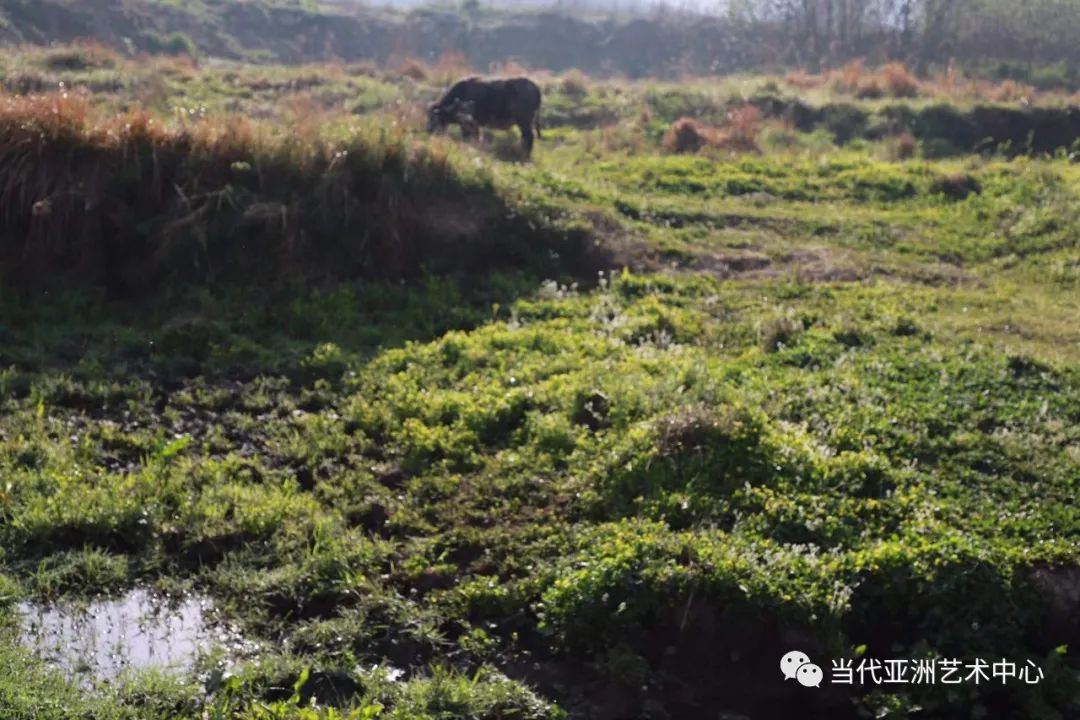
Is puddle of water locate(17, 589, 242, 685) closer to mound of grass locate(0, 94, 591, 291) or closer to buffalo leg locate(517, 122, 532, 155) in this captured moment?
mound of grass locate(0, 94, 591, 291)

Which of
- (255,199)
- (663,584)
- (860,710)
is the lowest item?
(860,710)

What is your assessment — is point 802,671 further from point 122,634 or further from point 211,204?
point 211,204

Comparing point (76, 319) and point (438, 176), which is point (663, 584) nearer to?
point (76, 319)

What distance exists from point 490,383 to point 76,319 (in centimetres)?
347

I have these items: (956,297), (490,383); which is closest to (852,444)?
(490,383)

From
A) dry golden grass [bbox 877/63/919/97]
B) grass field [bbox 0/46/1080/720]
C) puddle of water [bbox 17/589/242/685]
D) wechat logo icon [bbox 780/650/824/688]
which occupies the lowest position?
wechat logo icon [bbox 780/650/824/688]

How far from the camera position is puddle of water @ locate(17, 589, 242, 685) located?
5.11 m

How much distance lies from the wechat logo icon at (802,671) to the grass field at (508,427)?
0.04 m

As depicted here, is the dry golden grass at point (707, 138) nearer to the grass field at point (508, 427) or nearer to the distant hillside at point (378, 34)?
the grass field at point (508, 427)

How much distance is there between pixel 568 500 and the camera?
263 inches

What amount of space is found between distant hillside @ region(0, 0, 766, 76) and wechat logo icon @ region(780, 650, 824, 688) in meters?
22.6

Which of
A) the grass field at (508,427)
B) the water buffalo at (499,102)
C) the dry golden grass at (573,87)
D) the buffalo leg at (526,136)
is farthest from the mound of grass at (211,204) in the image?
the dry golden grass at (573,87)

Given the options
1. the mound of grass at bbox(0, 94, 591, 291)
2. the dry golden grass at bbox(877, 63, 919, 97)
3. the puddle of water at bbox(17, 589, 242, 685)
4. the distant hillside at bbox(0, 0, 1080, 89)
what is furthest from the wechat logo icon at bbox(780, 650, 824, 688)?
the distant hillside at bbox(0, 0, 1080, 89)

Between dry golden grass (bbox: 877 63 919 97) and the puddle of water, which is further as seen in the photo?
dry golden grass (bbox: 877 63 919 97)
